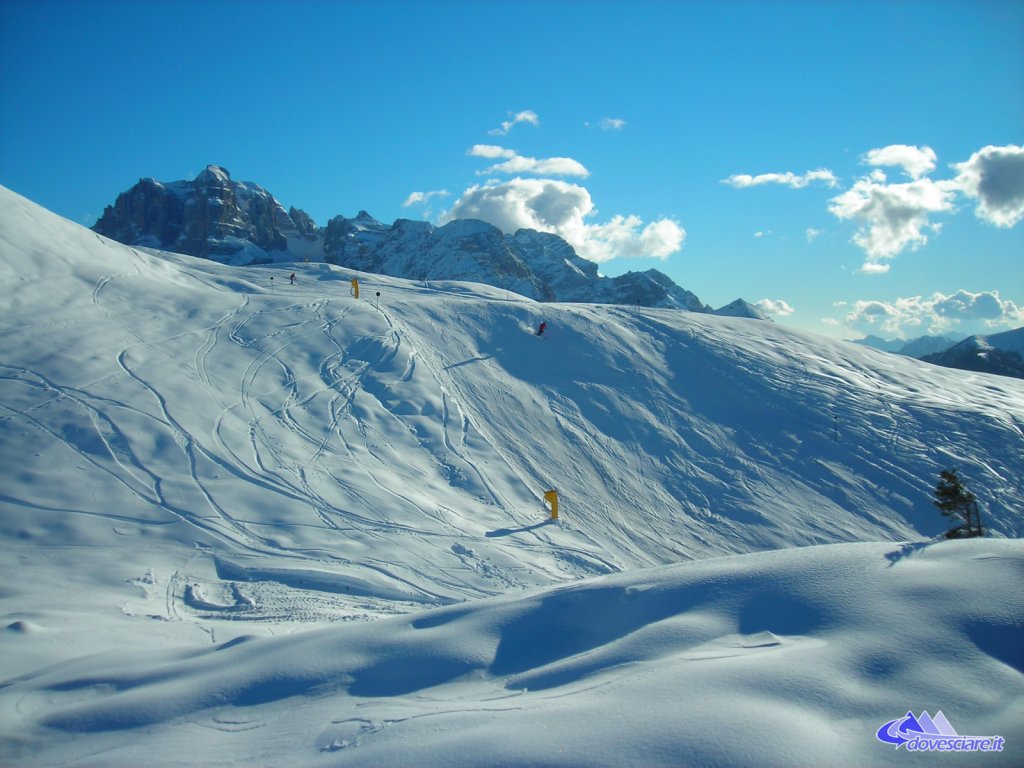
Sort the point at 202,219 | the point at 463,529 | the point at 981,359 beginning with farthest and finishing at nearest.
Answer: the point at 202,219, the point at 981,359, the point at 463,529

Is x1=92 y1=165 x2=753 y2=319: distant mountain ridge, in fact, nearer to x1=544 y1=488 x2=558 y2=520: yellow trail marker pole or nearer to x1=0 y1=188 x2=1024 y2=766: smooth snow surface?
x1=0 y1=188 x2=1024 y2=766: smooth snow surface

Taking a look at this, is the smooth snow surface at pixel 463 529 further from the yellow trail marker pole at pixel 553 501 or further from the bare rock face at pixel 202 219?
the bare rock face at pixel 202 219

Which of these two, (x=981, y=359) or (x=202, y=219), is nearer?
(x=981, y=359)

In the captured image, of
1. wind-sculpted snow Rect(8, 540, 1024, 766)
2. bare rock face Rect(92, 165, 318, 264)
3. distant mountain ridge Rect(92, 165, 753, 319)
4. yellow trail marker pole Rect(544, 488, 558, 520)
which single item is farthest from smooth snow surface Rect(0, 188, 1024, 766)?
bare rock face Rect(92, 165, 318, 264)

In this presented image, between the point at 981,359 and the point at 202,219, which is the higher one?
the point at 202,219

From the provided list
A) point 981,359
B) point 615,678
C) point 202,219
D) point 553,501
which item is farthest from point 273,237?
point 615,678

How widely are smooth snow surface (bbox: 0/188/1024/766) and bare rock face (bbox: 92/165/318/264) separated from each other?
13892cm

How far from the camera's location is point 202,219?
157375 mm

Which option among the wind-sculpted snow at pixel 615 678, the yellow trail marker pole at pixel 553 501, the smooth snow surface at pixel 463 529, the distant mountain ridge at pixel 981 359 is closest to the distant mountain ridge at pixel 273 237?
the distant mountain ridge at pixel 981 359

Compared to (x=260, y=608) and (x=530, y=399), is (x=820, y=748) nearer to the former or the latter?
(x=260, y=608)

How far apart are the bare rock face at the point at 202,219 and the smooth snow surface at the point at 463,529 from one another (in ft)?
456

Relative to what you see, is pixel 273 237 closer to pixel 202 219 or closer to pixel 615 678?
pixel 202 219

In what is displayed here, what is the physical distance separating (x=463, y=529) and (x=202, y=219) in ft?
546

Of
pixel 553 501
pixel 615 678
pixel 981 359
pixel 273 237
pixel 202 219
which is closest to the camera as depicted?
pixel 615 678
